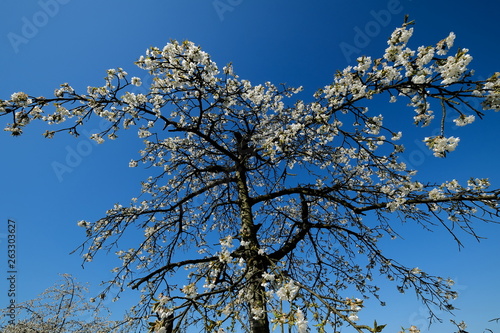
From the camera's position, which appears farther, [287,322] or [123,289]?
[123,289]

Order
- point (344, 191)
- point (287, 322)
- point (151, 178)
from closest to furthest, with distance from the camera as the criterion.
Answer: point (287, 322) < point (344, 191) < point (151, 178)

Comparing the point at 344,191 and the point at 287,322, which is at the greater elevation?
the point at 344,191

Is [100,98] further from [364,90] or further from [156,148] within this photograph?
[364,90]

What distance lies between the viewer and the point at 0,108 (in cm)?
371

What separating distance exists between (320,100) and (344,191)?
74.3 inches

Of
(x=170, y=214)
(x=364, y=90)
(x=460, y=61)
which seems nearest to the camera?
(x=460, y=61)

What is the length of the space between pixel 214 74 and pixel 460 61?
3.55 metres

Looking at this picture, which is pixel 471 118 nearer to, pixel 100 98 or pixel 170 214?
pixel 100 98

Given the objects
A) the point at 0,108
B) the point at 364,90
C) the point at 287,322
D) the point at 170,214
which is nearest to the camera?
the point at 287,322

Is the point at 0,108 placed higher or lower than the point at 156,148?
lower

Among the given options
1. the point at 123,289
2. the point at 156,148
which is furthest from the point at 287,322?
the point at 156,148

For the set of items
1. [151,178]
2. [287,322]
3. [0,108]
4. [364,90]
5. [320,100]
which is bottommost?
[287,322]

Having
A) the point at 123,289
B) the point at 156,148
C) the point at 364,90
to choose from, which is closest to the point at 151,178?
the point at 156,148

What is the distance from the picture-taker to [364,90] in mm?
4059
